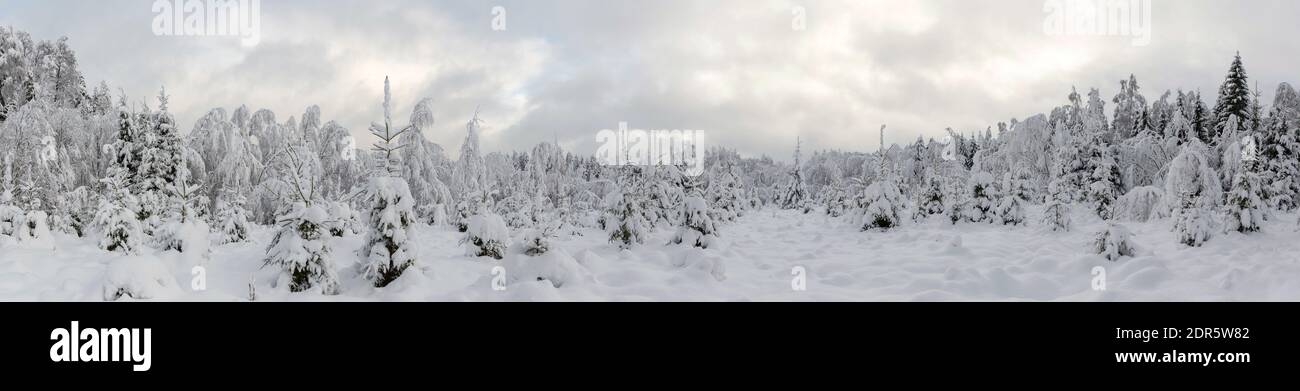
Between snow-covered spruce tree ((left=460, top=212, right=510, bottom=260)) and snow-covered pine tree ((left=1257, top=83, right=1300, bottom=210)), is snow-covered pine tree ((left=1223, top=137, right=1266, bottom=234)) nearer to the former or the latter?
snow-covered pine tree ((left=1257, top=83, right=1300, bottom=210))

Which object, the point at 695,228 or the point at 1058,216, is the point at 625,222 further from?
the point at 1058,216

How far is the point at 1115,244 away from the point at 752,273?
606cm

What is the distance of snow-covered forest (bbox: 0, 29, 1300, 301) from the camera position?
7789 millimetres

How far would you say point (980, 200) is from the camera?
723 inches

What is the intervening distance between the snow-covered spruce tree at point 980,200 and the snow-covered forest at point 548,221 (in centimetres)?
7

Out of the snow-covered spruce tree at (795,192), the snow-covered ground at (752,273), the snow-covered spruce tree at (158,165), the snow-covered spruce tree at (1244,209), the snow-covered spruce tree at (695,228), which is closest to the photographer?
the snow-covered ground at (752,273)

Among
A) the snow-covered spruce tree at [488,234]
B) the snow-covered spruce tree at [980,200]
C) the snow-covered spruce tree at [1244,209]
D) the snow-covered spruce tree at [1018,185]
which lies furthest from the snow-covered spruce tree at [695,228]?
the snow-covered spruce tree at [1018,185]

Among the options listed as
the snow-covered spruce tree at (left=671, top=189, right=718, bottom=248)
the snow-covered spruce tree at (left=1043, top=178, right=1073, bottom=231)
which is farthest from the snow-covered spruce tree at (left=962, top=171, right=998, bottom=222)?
the snow-covered spruce tree at (left=671, top=189, right=718, bottom=248)

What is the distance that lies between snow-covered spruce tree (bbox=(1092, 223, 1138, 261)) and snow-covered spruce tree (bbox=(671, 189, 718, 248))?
6.88 meters

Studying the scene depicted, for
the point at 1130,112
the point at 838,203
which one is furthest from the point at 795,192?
the point at 1130,112

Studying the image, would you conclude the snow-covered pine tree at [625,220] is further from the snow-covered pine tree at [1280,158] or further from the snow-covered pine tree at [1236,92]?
the snow-covered pine tree at [1236,92]

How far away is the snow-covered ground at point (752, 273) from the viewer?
7.21 metres
